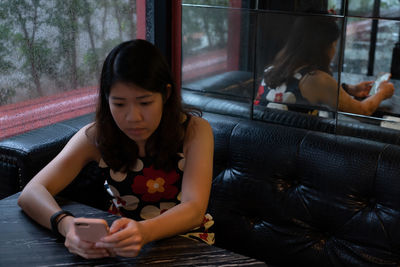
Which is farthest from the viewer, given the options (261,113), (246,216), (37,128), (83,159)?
(261,113)

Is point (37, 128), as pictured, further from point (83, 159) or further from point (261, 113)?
point (261, 113)

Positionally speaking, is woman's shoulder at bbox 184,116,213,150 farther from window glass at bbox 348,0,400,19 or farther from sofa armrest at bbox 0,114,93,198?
window glass at bbox 348,0,400,19

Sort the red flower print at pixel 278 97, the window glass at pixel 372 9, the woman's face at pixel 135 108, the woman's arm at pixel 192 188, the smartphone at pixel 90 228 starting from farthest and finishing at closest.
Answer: the red flower print at pixel 278 97 < the window glass at pixel 372 9 < the woman's face at pixel 135 108 < the woman's arm at pixel 192 188 < the smartphone at pixel 90 228

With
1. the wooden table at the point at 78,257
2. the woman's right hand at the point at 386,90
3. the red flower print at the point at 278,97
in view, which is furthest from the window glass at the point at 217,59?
the wooden table at the point at 78,257

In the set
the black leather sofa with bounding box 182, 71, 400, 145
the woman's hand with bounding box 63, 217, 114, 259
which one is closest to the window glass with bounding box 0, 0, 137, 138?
the black leather sofa with bounding box 182, 71, 400, 145

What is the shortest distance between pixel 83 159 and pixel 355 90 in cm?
119

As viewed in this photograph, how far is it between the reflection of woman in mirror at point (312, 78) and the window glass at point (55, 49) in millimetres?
795

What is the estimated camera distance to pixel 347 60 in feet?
7.12

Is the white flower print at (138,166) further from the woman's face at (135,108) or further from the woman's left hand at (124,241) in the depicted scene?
the woman's left hand at (124,241)

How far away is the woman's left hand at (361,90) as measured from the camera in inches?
79.0

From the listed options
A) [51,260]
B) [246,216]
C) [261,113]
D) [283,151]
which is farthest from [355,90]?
[51,260]

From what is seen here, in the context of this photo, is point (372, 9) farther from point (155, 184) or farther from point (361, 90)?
point (155, 184)

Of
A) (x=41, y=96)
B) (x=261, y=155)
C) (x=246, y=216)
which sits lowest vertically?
(x=246, y=216)

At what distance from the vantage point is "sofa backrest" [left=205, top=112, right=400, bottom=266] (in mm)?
1530
